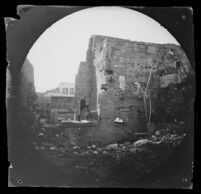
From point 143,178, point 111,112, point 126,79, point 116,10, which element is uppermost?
point 116,10

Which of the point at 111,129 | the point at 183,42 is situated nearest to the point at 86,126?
the point at 111,129

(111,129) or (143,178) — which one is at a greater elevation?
(111,129)

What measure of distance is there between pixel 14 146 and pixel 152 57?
5.27ft

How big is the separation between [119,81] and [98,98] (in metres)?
0.26

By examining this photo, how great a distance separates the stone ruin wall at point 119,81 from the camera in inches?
188

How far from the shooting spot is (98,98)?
4.79m

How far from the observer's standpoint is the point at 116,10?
4.90 m

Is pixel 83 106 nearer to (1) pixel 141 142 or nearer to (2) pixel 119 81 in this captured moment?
(2) pixel 119 81

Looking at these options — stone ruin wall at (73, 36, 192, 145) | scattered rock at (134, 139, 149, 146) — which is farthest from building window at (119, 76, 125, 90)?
scattered rock at (134, 139, 149, 146)

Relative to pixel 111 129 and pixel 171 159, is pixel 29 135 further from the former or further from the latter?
pixel 171 159

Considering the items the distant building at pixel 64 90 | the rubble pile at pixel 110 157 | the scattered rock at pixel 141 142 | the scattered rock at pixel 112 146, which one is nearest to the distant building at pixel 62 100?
the distant building at pixel 64 90

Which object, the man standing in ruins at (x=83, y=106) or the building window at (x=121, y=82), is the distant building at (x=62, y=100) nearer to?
the man standing in ruins at (x=83, y=106)

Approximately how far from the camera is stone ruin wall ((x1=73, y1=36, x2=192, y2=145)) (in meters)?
4.79

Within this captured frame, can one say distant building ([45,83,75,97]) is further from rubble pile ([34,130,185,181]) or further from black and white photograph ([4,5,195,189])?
rubble pile ([34,130,185,181])
